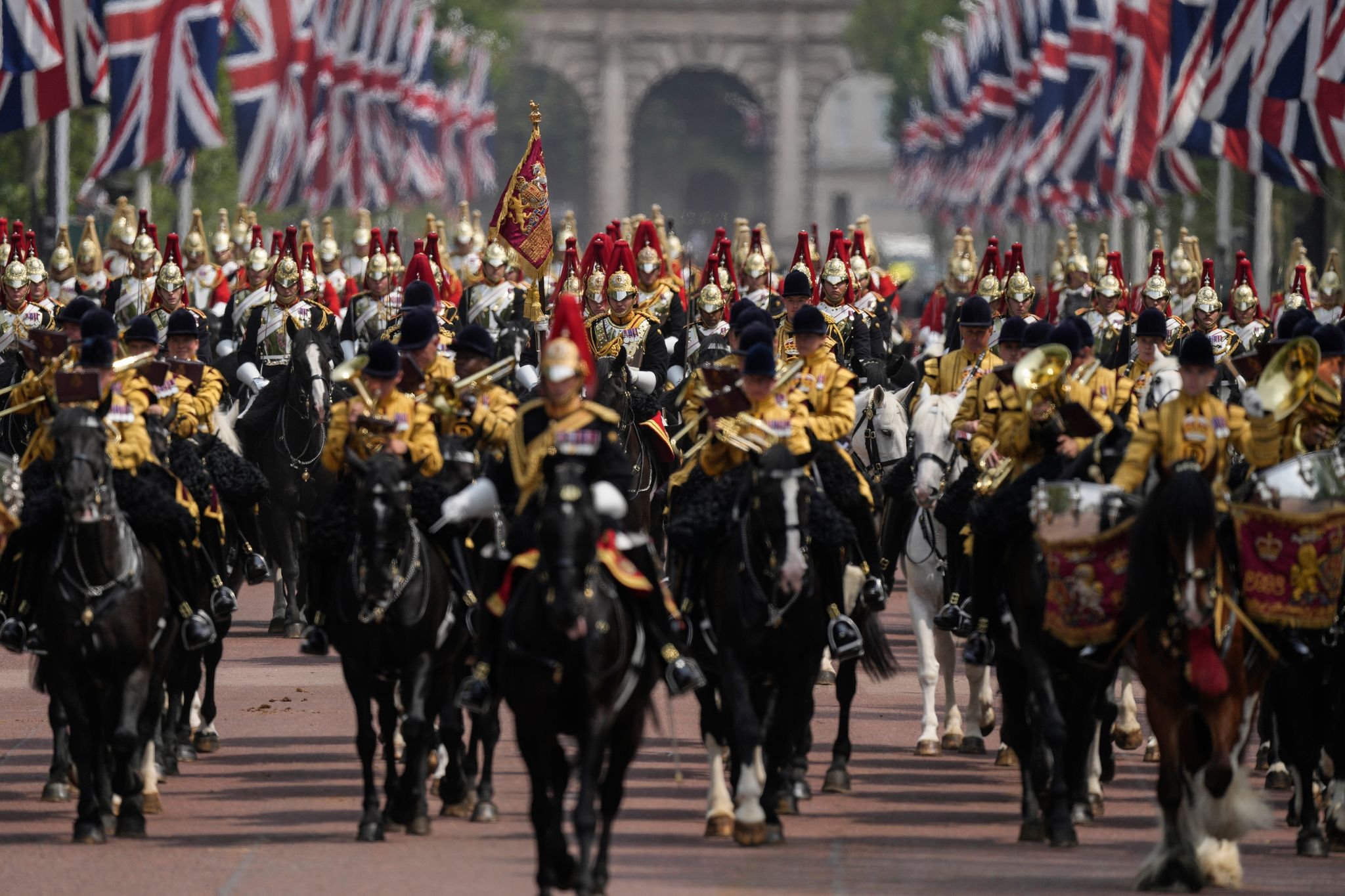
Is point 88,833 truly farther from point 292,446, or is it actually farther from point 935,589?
point 292,446

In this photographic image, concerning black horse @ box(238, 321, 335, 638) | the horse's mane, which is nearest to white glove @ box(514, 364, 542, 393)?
black horse @ box(238, 321, 335, 638)

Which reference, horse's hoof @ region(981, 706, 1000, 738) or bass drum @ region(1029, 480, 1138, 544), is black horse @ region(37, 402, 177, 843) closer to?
bass drum @ region(1029, 480, 1138, 544)

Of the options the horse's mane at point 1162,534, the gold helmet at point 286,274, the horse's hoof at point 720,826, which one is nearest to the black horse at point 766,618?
the horse's hoof at point 720,826

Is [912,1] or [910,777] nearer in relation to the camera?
[910,777]

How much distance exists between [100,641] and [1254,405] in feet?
18.1

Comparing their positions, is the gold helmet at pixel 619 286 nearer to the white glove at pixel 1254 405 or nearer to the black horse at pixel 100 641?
the black horse at pixel 100 641

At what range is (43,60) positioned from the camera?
3516 centimetres

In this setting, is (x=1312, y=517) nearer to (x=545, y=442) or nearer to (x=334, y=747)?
(x=545, y=442)

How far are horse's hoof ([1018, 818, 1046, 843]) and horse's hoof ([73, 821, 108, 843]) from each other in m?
4.26

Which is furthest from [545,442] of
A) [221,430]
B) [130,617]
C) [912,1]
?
[912,1]

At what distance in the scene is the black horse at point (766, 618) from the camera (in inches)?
538

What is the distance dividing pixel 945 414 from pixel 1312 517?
391cm

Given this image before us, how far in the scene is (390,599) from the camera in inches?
544

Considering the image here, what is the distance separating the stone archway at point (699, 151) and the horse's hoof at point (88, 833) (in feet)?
394
